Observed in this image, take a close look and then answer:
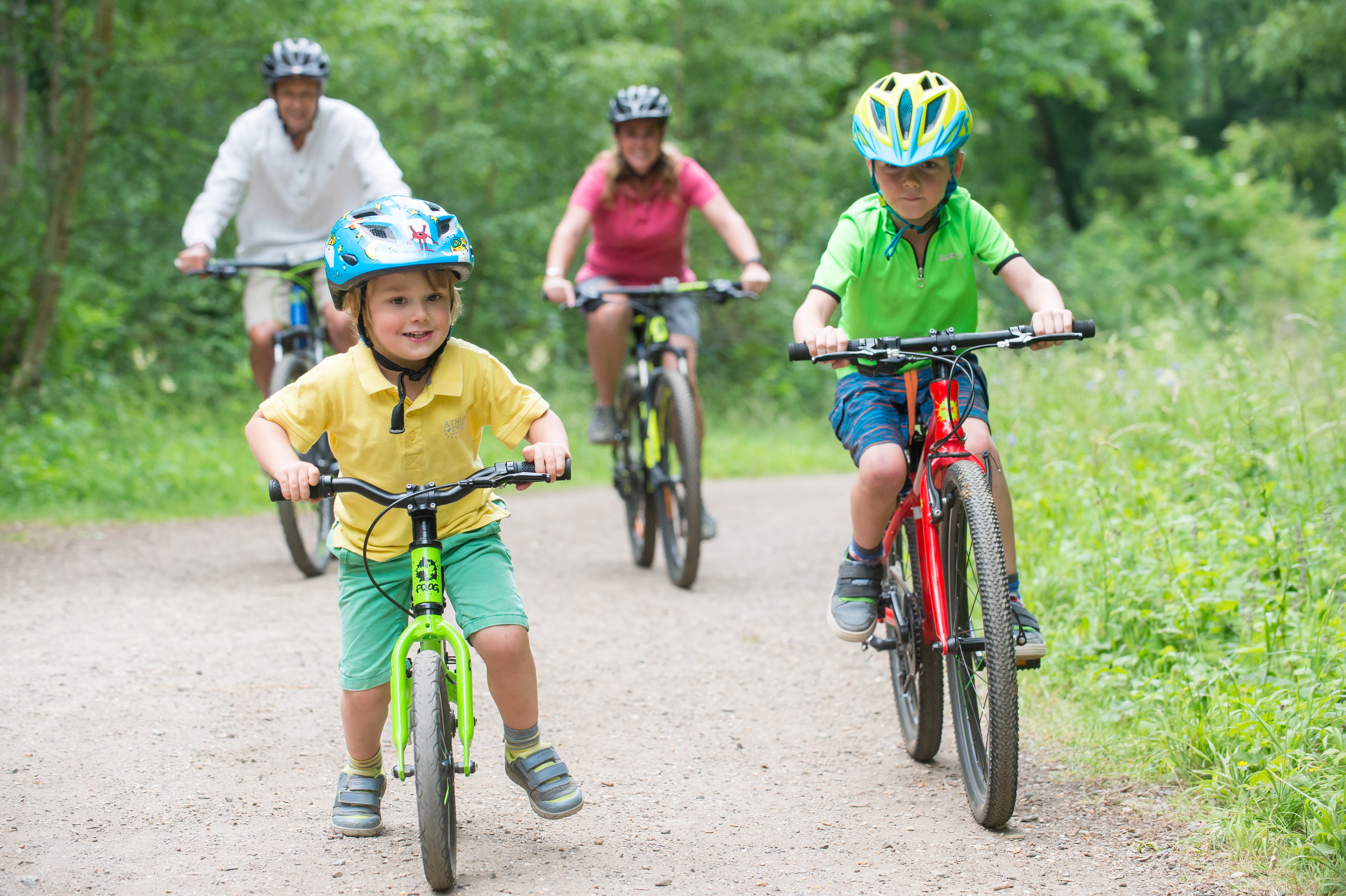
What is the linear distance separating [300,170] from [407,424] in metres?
3.88

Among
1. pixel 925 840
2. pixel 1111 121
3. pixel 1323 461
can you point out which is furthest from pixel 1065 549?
pixel 1111 121

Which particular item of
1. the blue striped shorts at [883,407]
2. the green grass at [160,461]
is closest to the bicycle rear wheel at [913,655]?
the blue striped shorts at [883,407]

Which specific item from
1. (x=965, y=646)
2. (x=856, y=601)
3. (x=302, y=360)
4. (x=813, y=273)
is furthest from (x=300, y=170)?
(x=813, y=273)

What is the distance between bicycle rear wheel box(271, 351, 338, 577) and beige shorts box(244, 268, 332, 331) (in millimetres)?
279

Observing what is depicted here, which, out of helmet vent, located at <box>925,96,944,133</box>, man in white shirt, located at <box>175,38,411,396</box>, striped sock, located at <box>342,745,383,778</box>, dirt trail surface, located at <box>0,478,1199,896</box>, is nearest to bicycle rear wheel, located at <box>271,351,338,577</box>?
dirt trail surface, located at <box>0,478,1199,896</box>

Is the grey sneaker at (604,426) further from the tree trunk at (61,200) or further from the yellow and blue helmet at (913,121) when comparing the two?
the tree trunk at (61,200)

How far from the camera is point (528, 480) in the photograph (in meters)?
3.15

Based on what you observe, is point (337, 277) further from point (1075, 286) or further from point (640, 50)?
point (1075, 286)

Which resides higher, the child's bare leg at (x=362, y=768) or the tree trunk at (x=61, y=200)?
the tree trunk at (x=61, y=200)

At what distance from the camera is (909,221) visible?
4043 mm

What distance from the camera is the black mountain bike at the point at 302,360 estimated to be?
6504 millimetres

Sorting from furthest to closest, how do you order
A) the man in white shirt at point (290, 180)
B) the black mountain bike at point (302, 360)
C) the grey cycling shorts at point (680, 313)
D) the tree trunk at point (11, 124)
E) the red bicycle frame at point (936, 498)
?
the tree trunk at point (11, 124) < the grey cycling shorts at point (680, 313) < the man in white shirt at point (290, 180) < the black mountain bike at point (302, 360) < the red bicycle frame at point (936, 498)

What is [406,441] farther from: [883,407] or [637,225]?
[637,225]

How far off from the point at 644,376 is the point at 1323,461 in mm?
3286
